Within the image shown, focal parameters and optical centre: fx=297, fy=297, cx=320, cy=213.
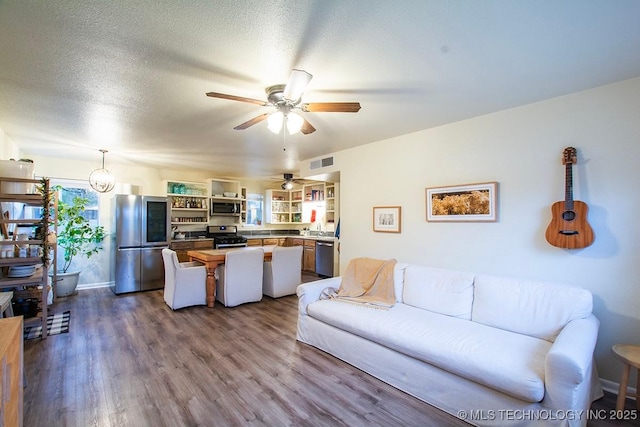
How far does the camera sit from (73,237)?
509 cm

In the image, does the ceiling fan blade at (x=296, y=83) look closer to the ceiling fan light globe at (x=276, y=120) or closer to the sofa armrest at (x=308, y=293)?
the ceiling fan light globe at (x=276, y=120)

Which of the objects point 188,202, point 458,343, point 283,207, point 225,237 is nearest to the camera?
point 458,343

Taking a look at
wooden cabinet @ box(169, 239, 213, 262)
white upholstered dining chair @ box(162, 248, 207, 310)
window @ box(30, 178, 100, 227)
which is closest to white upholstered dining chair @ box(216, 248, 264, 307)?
white upholstered dining chair @ box(162, 248, 207, 310)

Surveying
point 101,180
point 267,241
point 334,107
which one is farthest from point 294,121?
point 267,241

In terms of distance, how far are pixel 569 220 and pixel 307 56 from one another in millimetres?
2431

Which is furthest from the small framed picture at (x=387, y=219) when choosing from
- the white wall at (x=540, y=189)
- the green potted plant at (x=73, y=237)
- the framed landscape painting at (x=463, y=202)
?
the green potted plant at (x=73, y=237)

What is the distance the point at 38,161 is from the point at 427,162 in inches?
245

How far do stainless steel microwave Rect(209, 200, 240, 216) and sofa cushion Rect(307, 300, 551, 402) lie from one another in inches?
182

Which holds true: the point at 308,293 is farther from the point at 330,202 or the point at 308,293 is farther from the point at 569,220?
the point at 330,202

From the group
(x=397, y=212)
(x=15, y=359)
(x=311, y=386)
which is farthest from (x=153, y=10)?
(x=397, y=212)

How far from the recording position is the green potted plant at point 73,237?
498cm

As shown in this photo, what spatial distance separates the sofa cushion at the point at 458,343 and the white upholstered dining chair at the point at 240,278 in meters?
1.88

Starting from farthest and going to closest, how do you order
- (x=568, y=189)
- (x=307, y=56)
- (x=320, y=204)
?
(x=320, y=204)
(x=568, y=189)
(x=307, y=56)

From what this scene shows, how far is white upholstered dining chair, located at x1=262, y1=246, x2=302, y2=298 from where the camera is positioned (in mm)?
4941
